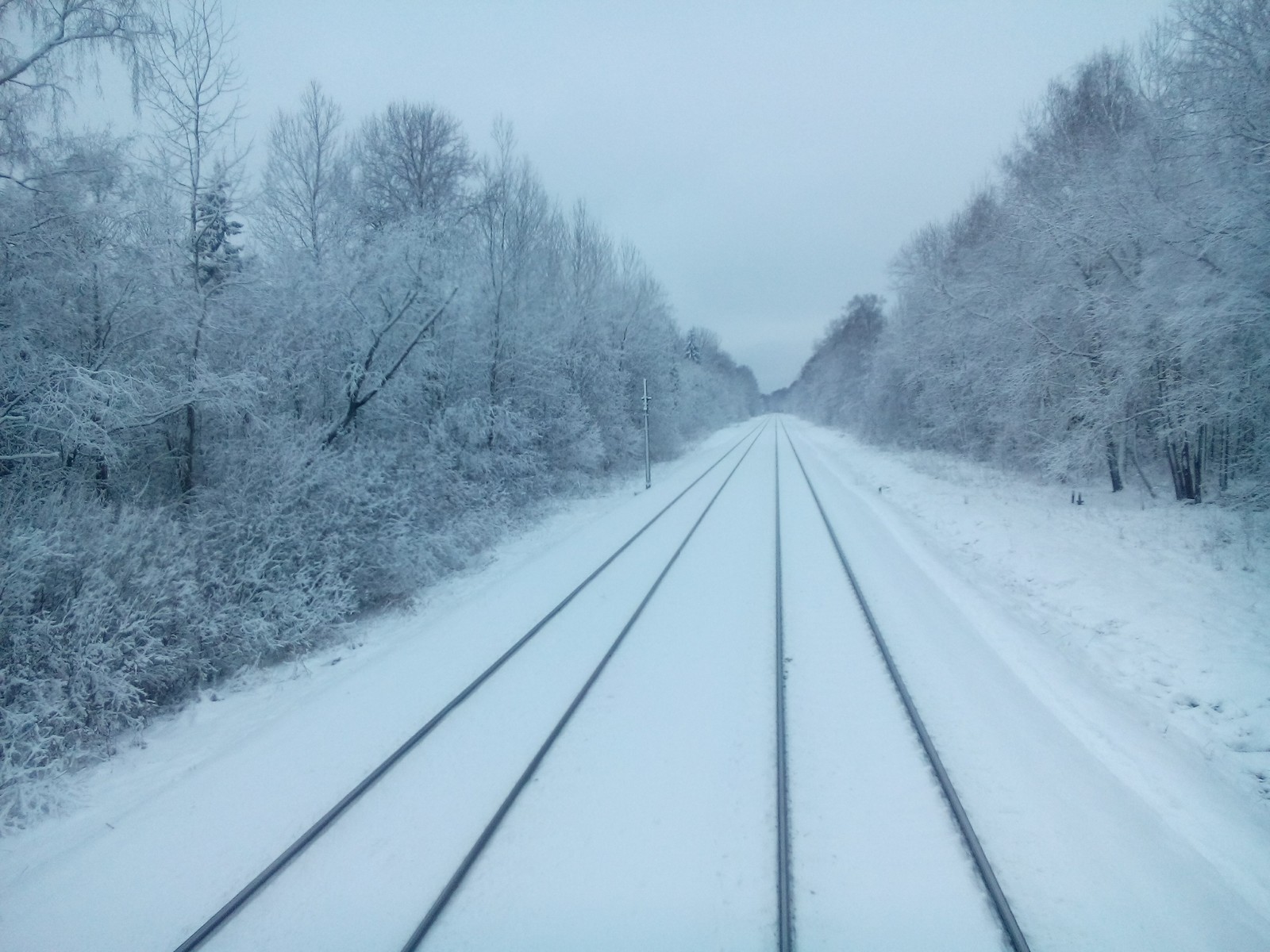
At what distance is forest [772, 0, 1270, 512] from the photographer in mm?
8883

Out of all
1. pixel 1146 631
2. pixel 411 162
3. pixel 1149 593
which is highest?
pixel 411 162

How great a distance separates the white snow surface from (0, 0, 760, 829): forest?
2.66 ft

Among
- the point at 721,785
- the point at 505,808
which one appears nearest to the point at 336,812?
the point at 505,808

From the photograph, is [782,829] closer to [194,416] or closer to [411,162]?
[194,416]

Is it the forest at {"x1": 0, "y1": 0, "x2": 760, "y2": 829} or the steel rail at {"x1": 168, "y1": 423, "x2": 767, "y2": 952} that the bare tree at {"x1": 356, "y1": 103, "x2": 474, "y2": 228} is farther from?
the steel rail at {"x1": 168, "y1": 423, "x2": 767, "y2": 952}

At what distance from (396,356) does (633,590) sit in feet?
25.2

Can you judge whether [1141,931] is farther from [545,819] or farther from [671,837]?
[545,819]

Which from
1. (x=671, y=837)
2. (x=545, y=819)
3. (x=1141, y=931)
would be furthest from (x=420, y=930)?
(x=1141, y=931)

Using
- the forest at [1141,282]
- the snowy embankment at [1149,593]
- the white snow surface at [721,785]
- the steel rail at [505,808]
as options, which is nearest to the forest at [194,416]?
the white snow surface at [721,785]

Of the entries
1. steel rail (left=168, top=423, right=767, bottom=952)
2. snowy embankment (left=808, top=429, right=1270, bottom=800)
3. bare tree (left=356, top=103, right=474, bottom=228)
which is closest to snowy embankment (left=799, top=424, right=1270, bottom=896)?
snowy embankment (left=808, top=429, right=1270, bottom=800)

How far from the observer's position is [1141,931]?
3.20 m

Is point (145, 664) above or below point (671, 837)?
above

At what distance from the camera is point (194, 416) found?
869cm

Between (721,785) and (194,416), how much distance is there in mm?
8961
